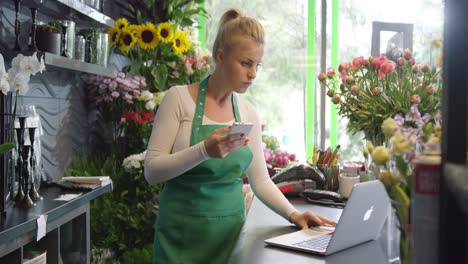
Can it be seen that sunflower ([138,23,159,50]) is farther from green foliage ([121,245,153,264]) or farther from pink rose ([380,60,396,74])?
pink rose ([380,60,396,74])

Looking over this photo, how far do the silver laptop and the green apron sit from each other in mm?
439

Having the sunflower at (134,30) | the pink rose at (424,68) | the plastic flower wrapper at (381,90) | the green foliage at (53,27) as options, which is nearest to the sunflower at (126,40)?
the sunflower at (134,30)

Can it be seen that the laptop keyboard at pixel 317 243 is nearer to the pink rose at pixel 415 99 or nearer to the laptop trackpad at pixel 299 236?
the laptop trackpad at pixel 299 236

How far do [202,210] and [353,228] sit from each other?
2.45ft

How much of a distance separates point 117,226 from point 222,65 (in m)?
2.10

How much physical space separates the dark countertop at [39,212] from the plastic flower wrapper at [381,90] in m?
1.29

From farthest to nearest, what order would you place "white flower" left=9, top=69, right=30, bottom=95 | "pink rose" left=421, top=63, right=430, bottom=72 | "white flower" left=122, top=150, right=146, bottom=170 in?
"white flower" left=122, top=150, right=146, bottom=170 → "pink rose" left=421, top=63, right=430, bottom=72 → "white flower" left=9, top=69, right=30, bottom=95

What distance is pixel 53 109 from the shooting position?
374 centimetres

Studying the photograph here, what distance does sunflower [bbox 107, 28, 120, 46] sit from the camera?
4.33 metres

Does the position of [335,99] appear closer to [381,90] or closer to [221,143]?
[381,90]

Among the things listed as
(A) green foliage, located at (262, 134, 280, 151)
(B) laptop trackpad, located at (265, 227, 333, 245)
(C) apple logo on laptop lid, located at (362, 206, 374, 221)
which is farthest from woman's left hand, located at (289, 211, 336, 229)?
(A) green foliage, located at (262, 134, 280, 151)

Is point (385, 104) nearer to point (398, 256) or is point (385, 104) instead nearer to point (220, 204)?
point (220, 204)

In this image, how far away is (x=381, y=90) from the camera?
2.76 meters

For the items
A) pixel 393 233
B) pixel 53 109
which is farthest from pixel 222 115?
pixel 53 109
